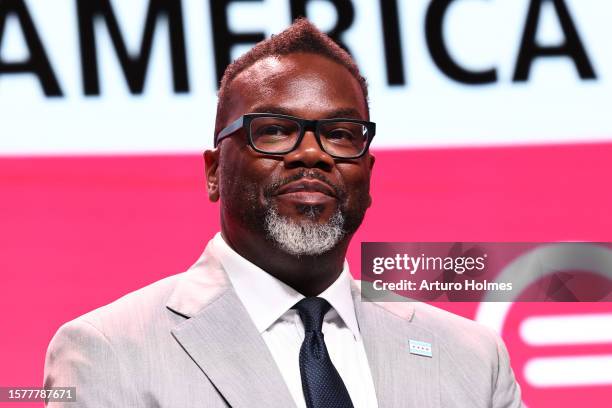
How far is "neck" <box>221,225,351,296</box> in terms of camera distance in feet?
6.19

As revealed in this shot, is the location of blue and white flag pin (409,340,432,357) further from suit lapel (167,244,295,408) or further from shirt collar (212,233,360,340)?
suit lapel (167,244,295,408)

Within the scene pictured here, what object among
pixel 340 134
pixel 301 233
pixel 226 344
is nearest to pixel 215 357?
pixel 226 344

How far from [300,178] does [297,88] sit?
208mm

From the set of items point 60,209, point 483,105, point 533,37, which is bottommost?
point 60,209

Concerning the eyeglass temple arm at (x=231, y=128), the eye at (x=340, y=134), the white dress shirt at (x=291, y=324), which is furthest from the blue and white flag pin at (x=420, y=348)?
the eyeglass temple arm at (x=231, y=128)

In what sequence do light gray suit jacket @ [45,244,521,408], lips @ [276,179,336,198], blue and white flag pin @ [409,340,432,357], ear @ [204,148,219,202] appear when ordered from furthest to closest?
1. ear @ [204,148,219,202]
2. blue and white flag pin @ [409,340,432,357]
3. lips @ [276,179,336,198]
4. light gray suit jacket @ [45,244,521,408]

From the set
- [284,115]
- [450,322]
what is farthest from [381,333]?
[284,115]

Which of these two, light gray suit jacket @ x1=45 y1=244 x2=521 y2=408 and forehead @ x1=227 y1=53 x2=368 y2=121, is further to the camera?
forehead @ x1=227 y1=53 x2=368 y2=121

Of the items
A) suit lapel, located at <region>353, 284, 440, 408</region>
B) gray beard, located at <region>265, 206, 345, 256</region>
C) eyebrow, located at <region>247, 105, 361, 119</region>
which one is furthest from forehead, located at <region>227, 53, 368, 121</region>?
suit lapel, located at <region>353, 284, 440, 408</region>

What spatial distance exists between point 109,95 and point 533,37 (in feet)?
4.30

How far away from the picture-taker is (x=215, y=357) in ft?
5.76

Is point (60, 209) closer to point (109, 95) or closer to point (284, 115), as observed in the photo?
point (109, 95)

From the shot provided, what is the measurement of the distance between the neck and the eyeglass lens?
0.61ft

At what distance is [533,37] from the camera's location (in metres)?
2.80
